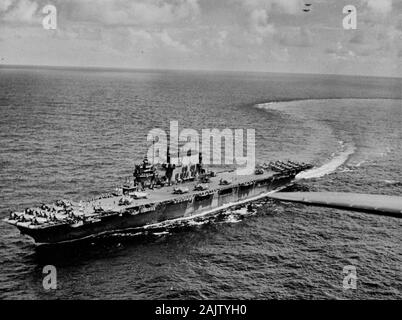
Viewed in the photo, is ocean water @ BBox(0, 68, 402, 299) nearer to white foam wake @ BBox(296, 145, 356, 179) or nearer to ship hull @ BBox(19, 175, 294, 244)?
white foam wake @ BBox(296, 145, 356, 179)

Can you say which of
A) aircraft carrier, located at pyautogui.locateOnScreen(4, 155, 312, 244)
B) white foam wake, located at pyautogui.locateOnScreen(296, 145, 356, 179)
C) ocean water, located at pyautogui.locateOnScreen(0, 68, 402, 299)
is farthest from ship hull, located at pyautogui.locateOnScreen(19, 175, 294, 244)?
white foam wake, located at pyautogui.locateOnScreen(296, 145, 356, 179)

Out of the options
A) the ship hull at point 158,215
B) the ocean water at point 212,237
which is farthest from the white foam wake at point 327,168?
the ship hull at point 158,215

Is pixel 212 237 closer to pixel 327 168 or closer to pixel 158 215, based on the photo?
pixel 158 215

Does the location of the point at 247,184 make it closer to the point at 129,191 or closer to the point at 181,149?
the point at 129,191

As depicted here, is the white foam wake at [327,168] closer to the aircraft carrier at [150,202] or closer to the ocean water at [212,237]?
the ocean water at [212,237]

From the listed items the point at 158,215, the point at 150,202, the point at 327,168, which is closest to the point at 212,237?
the point at 158,215

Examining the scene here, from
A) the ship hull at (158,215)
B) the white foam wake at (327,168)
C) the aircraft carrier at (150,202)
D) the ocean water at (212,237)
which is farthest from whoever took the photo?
the white foam wake at (327,168)

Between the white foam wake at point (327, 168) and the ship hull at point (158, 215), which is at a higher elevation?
the white foam wake at point (327, 168)

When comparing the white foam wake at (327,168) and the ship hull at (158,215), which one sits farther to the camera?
the white foam wake at (327,168)
